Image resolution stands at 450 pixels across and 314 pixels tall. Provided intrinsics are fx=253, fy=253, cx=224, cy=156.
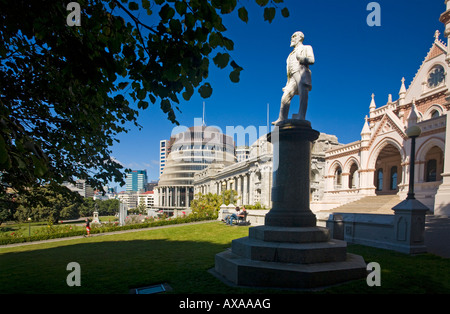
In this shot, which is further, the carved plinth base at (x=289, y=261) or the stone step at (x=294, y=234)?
the stone step at (x=294, y=234)

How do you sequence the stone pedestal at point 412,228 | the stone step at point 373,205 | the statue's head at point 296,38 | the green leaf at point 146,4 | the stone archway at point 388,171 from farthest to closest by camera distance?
the stone archway at point 388,171 < the stone step at point 373,205 < the stone pedestal at point 412,228 < the statue's head at point 296,38 < the green leaf at point 146,4

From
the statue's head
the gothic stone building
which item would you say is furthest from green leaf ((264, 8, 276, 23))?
the gothic stone building

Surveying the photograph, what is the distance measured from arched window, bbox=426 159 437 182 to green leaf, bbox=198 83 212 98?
2676cm

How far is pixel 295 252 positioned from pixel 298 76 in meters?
4.95

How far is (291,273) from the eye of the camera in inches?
189

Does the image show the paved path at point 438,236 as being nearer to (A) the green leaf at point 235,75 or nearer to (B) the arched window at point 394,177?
(A) the green leaf at point 235,75

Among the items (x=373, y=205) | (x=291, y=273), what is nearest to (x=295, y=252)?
(x=291, y=273)

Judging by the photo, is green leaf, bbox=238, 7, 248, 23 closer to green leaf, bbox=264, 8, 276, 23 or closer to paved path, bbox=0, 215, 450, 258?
green leaf, bbox=264, 8, 276, 23

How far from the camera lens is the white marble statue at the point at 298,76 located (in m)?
7.38

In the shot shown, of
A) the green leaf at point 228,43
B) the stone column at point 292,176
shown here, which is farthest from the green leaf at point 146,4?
the stone column at point 292,176

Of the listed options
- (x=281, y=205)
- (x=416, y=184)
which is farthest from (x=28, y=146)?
(x=416, y=184)

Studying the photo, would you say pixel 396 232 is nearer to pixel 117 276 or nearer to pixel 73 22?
pixel 117 276

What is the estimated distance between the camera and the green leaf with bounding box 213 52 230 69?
304 centimetres
